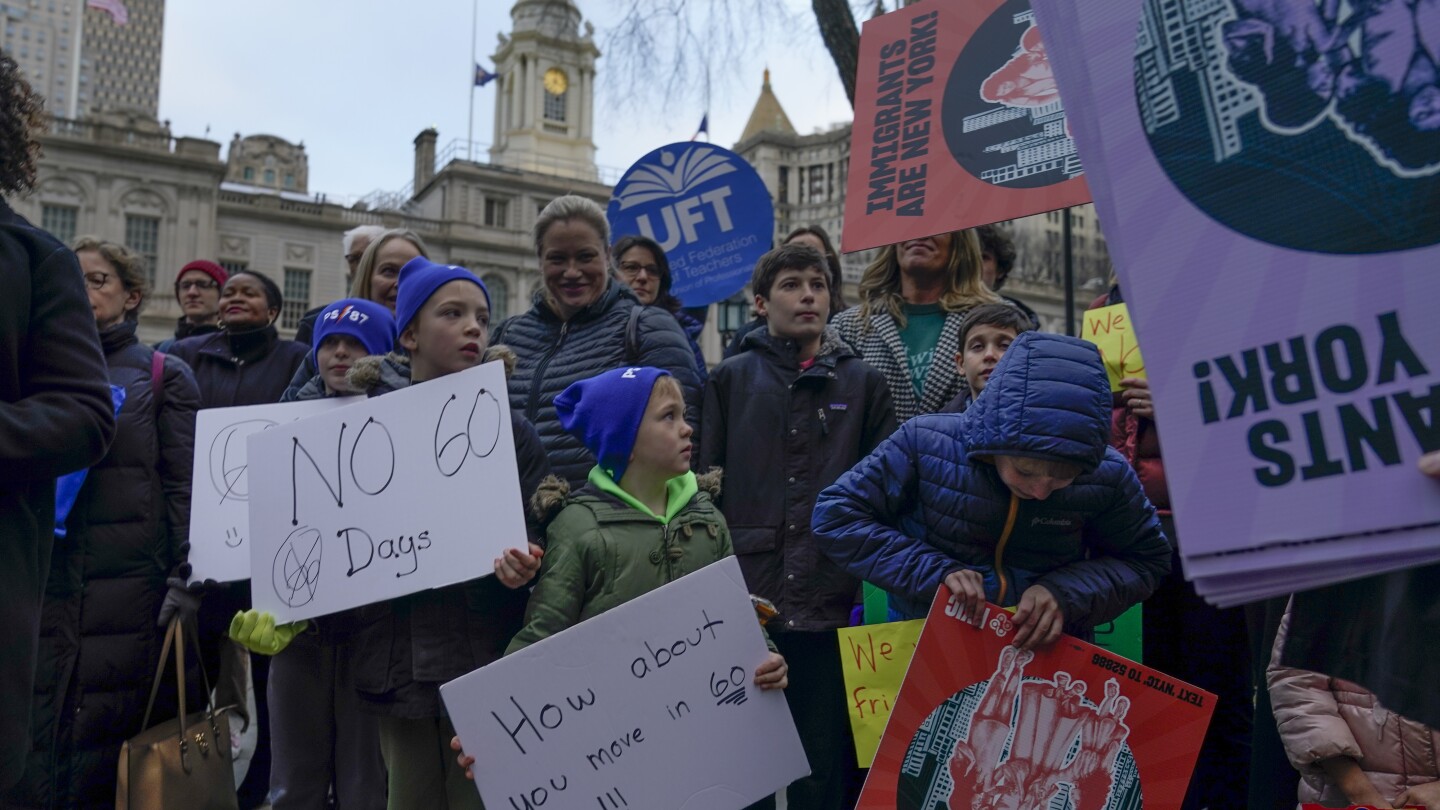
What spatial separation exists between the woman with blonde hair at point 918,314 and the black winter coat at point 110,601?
2.43 metres

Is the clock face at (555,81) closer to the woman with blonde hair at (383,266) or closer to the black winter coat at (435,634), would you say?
the woman with blonde hair at (383,266)

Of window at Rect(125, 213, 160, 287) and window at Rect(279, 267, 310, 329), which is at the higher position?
window at Rect(125, 213, 160, 287)

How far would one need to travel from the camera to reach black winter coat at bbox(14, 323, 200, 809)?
314cm

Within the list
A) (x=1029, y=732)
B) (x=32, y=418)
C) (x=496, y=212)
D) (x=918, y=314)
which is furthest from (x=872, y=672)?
(x=496, y=212)

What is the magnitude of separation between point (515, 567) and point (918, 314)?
80.9 inches

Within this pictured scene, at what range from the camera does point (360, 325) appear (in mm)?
3596

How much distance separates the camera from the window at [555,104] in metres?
59.2

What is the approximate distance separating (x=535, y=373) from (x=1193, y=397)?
2.64m

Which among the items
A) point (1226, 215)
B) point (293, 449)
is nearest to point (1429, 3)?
point (1226, 215)

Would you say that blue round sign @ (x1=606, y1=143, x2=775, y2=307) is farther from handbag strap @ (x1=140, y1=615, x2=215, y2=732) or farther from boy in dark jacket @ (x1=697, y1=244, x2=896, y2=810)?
handbag strap @ (x1=140, y1=615, x2=215, y2=732)

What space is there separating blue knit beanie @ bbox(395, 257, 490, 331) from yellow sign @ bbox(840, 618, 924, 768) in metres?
1.40

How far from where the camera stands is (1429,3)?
1.17m

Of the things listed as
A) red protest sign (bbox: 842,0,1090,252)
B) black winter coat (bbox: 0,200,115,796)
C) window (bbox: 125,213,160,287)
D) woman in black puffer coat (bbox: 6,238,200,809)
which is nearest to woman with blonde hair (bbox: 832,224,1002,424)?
red protest sign (bbox: 842,0,1090,252)

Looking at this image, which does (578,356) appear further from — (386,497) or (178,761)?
(178,761)
